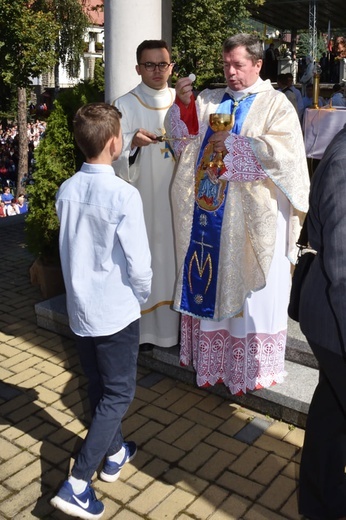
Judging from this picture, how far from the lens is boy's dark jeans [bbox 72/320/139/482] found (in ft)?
9.27

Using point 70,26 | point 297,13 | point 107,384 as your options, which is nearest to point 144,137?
point 107,384

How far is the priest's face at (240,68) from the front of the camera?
329 centimetres

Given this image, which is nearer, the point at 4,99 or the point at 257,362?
the point at 257,362

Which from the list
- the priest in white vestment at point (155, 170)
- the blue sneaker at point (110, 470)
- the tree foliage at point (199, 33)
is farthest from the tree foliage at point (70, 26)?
the blue sneaker at point (110, 470)

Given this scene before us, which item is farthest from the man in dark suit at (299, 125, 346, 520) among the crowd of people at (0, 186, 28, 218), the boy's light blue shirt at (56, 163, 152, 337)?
the crowd of people at (0, 186, 28, 218)

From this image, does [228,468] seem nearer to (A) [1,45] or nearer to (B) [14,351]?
(B) [14,351]

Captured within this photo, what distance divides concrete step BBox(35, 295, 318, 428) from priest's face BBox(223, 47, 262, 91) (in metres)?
1.57

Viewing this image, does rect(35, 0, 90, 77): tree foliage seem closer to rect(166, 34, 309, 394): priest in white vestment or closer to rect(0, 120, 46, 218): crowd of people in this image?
rect(0, 120, 46, 218): crowd of people

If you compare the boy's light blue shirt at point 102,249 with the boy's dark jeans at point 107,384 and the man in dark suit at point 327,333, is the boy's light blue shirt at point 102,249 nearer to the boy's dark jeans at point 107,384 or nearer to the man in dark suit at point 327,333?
the boy's dark jeans at point 107,384

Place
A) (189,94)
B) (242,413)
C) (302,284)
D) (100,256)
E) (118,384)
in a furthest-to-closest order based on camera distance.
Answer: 1. (242,413)
2. (189,94)
3. (118,384)
4. (100,256)
5. (302,284)

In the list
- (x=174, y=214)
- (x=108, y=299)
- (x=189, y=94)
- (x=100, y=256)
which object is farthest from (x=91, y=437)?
(x=189, y=94)

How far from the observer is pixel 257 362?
3.63 m

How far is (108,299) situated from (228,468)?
1.18 m

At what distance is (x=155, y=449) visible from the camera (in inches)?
136
